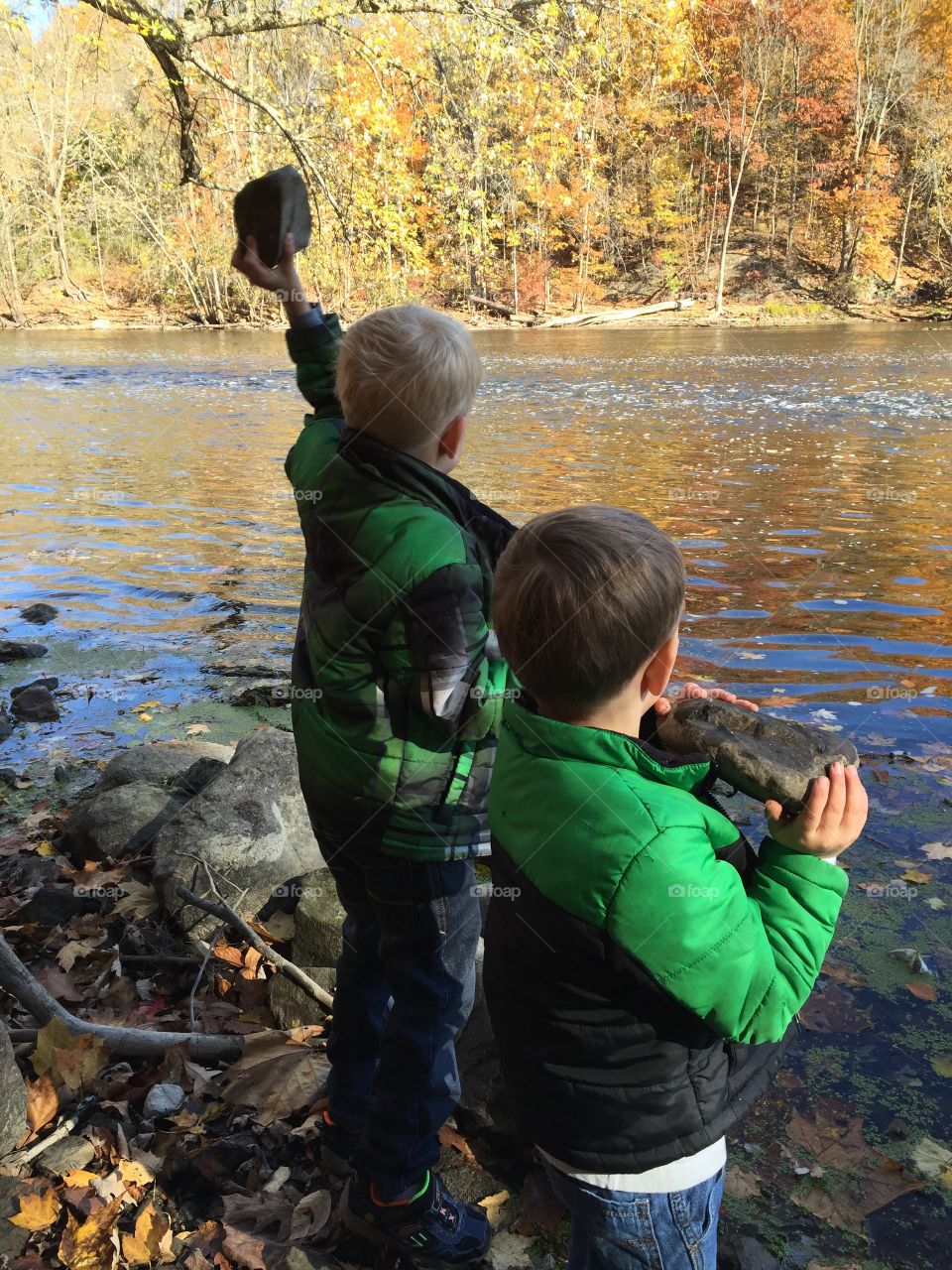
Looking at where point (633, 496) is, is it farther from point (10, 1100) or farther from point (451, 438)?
point (10, 1100)

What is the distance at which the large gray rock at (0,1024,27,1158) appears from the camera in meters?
2.50

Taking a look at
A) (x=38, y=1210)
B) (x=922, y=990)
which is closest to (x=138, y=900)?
(x=38, y=1210)

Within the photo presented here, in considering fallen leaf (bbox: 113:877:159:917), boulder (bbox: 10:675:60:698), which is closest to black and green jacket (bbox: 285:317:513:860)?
fallen leaf (bbox: 113:877:159:917)

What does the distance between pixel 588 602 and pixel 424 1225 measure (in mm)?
1645

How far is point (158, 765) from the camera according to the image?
192 inches

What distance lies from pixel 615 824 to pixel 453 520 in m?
0.85

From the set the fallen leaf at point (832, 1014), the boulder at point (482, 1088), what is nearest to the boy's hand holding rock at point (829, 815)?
the boulder at point (482, 1088)

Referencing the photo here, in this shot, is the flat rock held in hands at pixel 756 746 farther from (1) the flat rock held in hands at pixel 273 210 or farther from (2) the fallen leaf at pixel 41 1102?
(2) the fallen leaf at pixel 41 1102

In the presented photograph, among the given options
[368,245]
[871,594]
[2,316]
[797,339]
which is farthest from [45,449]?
[2,316]

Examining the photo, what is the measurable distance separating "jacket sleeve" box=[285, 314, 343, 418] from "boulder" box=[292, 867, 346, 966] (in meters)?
1.79

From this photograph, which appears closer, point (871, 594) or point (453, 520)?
point (453, 520)

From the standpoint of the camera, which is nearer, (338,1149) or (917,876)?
(338,1149)

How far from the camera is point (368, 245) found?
690cm

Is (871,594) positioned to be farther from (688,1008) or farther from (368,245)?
(688,1008)
